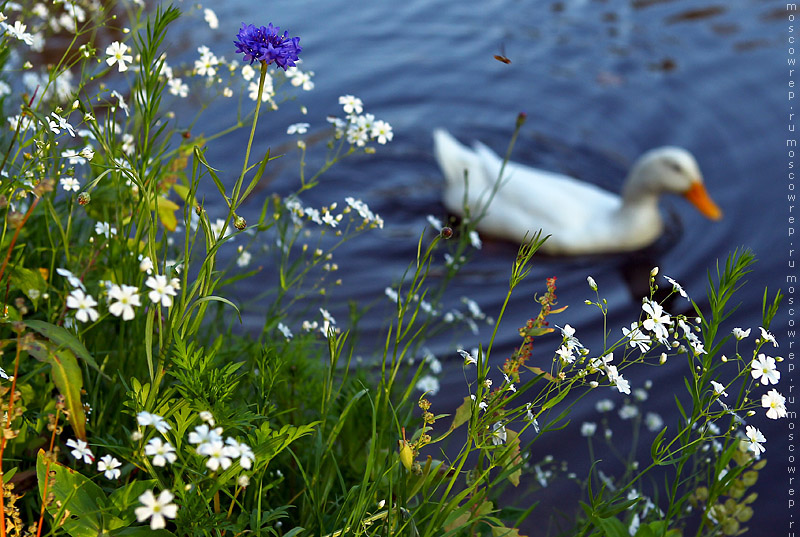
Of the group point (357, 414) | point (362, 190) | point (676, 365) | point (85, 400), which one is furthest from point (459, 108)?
point (85, 400)

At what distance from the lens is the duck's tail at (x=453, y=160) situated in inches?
204

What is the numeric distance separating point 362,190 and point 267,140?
0.82 m

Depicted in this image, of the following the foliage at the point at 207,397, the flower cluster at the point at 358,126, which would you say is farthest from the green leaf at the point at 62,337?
the flower cluster at the point at 358,126

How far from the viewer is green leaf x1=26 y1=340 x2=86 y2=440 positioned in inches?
53.0

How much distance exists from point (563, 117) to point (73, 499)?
5216 mm

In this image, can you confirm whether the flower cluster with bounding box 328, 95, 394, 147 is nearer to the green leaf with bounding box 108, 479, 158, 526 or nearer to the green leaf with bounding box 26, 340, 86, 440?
the green leaf with bounding box 26, 340, 86, 440

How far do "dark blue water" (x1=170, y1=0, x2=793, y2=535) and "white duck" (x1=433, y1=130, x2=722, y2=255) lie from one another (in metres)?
0.12

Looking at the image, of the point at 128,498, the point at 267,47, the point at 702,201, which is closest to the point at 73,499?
the point at 128,498

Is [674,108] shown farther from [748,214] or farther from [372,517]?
[372,517]

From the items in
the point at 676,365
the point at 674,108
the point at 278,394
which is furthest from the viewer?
the point at 674,108

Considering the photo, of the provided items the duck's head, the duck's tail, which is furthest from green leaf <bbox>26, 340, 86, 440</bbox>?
the duck's head

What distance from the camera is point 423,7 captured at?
747 cm

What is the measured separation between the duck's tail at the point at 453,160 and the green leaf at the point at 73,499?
3975mm

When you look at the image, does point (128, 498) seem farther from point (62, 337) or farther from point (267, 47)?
point (267, 47)
